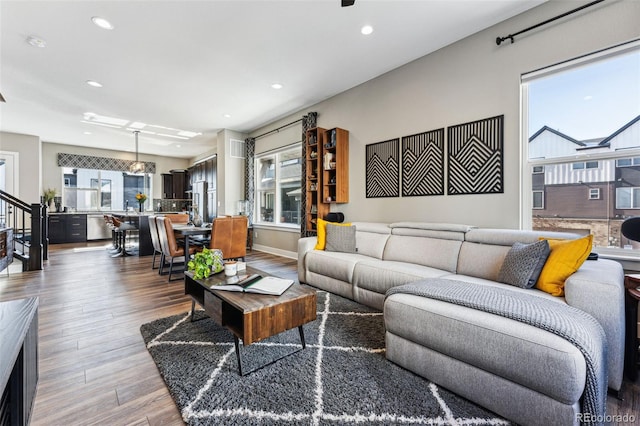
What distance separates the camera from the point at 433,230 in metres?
3.00

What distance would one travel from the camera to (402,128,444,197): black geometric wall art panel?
3.30 m

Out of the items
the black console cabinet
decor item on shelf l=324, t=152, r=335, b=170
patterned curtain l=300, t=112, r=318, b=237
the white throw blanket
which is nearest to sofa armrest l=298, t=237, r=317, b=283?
patterned curtain l=300, t=112, r=318, b=237

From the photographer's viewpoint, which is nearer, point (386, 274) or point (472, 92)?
point (386, 274)

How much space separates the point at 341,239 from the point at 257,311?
1.99 metres

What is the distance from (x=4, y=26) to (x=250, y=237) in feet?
15.9

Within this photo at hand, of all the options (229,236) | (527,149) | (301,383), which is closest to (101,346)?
(301,383)

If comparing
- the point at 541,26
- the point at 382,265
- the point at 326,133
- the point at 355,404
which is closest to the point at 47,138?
the point at 326,133

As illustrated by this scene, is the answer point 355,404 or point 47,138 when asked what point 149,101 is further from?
point 355,404

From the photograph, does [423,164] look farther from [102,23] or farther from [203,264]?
[102,23]

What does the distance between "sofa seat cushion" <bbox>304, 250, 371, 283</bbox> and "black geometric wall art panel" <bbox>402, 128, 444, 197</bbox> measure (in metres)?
1.11

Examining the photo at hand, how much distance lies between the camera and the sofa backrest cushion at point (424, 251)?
8.94 ft

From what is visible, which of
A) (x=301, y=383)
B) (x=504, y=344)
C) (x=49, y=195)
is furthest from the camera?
(x=49, y=195)

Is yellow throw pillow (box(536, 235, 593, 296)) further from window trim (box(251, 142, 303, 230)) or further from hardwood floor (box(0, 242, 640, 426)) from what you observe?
window trim (box(251, 142, 303, 230))

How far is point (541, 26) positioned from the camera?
8.42 ft
